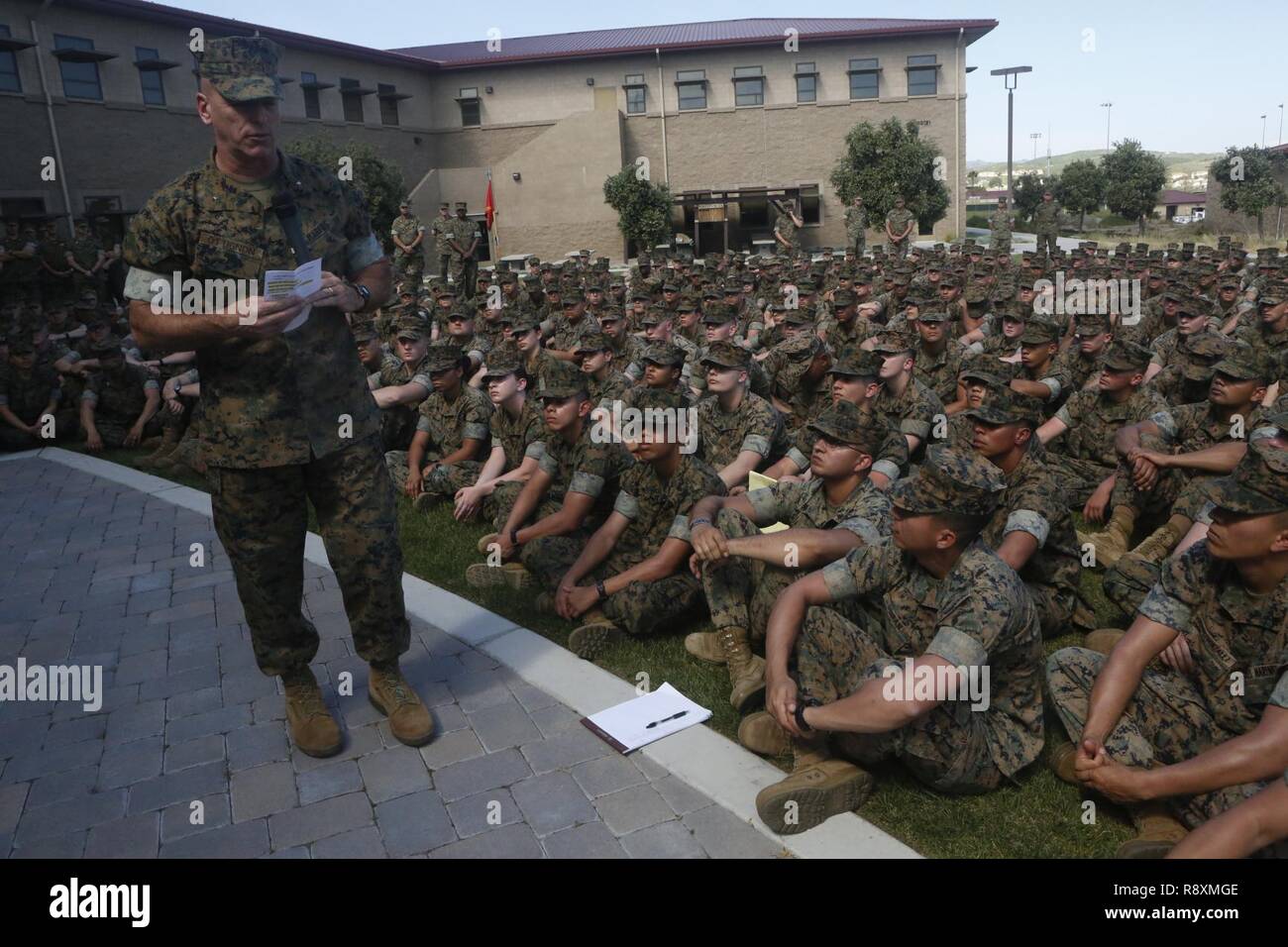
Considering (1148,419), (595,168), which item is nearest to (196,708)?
(1148,419)

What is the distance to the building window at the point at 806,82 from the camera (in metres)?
35.3

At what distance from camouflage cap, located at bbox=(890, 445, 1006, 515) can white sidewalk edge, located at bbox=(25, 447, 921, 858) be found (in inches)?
47.1

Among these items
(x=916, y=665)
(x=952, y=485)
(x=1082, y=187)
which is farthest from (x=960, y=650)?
(x=1082, y=187)

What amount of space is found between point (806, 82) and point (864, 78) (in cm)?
217


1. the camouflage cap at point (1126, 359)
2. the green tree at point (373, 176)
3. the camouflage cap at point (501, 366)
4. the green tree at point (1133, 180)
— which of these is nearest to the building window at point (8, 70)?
the green tree at point (373, 176)

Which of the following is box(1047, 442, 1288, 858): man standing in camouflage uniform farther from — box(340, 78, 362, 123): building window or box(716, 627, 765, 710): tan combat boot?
box(340, 78, 362, 123): building window

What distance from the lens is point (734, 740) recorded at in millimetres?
3975

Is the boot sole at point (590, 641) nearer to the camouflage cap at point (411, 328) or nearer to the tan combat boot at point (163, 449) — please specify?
the camouflage cap at point (411, 328)

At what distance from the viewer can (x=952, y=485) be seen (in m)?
3.14

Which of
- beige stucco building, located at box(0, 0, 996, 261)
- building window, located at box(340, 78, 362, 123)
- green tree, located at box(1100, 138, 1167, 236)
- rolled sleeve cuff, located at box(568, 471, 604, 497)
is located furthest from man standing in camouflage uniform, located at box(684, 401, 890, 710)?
green tree, located at box(1100, 138, 1167, 236)

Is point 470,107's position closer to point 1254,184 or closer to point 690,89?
point 690,89
